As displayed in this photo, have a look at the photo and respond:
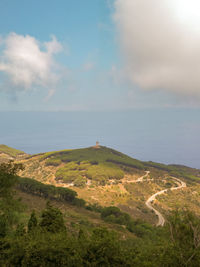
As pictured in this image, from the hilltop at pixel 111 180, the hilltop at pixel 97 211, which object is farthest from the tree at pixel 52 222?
the hilltop at pixel 111 180

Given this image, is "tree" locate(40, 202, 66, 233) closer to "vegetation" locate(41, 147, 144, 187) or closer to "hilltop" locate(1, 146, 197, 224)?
"hilltop" locate(1, 146, 197, 224)

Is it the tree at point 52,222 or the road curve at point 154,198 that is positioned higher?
the tree at point 52,222

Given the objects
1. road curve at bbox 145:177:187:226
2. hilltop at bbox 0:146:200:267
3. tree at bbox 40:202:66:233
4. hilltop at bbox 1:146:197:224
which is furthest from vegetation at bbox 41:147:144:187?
tree at bbox 40:202:66:233

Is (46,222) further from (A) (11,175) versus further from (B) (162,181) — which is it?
(B) (162,181)

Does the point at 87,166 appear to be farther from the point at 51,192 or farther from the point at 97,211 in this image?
the point at 51,192

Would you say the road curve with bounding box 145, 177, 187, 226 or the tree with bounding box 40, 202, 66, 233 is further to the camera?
the road curve with bounding box 145, 177, 187, 226

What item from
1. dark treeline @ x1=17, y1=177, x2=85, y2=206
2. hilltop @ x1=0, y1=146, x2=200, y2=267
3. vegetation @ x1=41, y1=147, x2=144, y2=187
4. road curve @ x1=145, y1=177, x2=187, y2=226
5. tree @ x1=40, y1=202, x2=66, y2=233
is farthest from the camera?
vegetation @ x1=41, y1=147, x2=144, y2=187

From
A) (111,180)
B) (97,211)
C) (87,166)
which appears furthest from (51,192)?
(87,166)

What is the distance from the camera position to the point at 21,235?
24234 millimetres

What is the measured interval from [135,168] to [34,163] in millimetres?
92610

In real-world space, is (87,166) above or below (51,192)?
above

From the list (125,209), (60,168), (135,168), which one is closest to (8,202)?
(125,209)

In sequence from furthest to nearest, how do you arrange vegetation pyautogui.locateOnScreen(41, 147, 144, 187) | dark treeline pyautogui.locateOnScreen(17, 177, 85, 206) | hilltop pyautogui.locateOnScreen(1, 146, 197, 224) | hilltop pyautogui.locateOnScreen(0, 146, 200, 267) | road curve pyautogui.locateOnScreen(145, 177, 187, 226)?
vegetation pyautogui.locateOnScreen(41, 147, 144, 187), hilltop pyautogui.locateOnScreen(1, 146, 197, 224), road curve pyautogui.locateOnScreen(145, 177, 187, 226), dark treeline pyautogui.locateOnScreen(17, 177, 85, 206), hilltop pyautogui.locateOnScreen(0, 146, 200, 267)

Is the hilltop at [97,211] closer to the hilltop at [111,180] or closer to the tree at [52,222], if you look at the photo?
the tree at [52,222]
